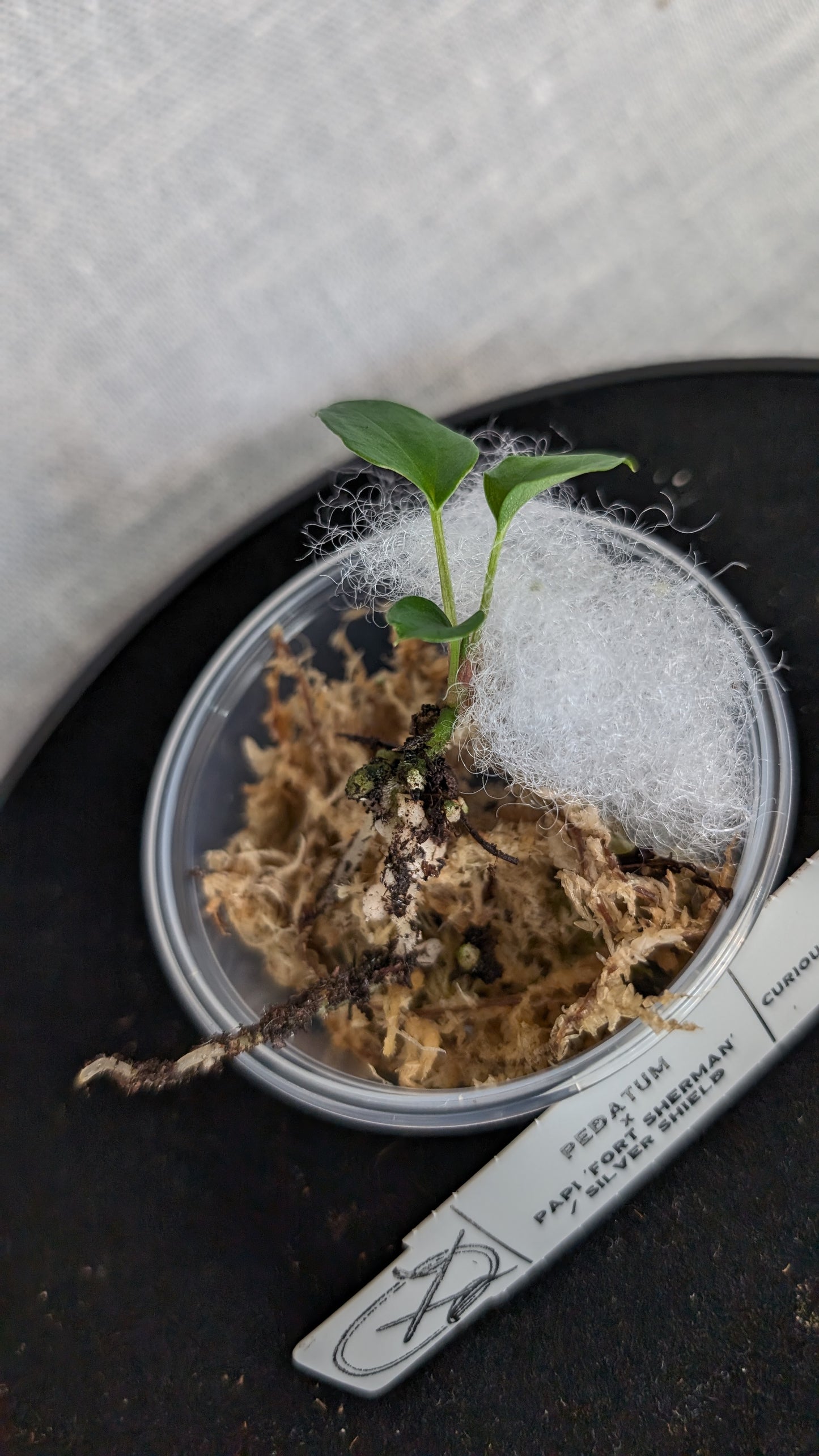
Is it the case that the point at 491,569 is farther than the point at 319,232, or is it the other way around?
the point at 319,232

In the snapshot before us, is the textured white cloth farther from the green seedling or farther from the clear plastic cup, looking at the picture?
the green seedling

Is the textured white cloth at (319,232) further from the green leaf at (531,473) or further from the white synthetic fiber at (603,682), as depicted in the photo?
the green leaf at (531,473)

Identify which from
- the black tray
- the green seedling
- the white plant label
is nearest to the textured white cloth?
the black tray

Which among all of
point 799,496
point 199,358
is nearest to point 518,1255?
point 799,496

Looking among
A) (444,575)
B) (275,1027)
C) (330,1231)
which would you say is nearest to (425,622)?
(444,575)

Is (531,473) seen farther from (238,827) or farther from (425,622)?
(238,827)

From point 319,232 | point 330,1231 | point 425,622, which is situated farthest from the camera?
point 319,232
